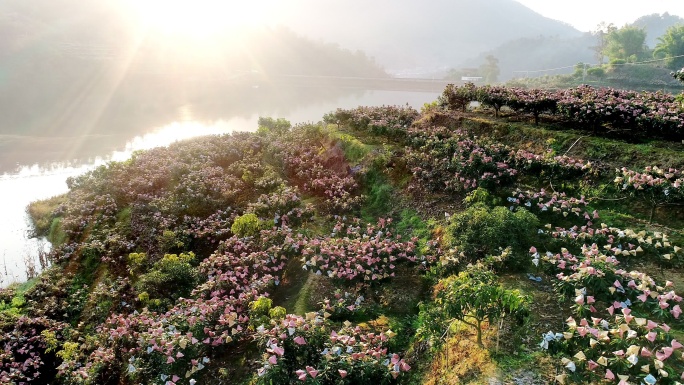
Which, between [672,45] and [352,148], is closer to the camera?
[352,148]

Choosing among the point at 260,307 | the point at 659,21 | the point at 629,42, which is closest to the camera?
the point at 260,307

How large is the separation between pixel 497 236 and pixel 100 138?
100 feet

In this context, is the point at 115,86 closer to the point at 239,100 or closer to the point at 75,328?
the point at 239,100

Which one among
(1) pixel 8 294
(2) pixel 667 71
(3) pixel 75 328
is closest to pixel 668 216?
(3) pixel 75 328

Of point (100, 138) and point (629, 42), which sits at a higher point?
point (629, 42)

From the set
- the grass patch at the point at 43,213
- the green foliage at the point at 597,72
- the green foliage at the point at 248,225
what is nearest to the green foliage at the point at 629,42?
the green foliage at the point at 597,72

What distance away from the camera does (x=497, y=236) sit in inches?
248

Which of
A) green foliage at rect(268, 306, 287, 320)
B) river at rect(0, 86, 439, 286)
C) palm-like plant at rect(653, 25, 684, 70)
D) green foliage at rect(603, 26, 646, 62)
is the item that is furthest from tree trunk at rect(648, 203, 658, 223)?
green foliage at rect(603, 26, 646, 62)

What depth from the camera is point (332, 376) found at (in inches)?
173

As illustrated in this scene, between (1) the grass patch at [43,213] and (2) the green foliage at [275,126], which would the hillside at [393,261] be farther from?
(2) the green foliage at [275,126]

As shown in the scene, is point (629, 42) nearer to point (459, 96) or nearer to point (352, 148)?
point (459, 96)

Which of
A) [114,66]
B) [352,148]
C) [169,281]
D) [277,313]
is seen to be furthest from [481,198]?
[114,66]

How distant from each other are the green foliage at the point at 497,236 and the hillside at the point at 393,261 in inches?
1.1

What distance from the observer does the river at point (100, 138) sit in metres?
14.4
